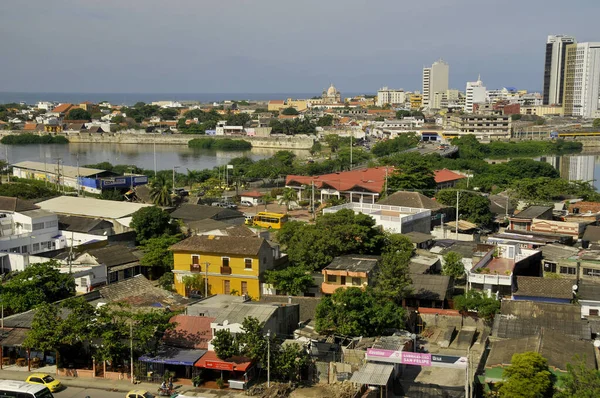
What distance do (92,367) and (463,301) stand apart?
6.80 m

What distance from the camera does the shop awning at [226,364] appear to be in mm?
10273

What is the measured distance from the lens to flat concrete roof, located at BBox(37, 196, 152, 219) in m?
20.9

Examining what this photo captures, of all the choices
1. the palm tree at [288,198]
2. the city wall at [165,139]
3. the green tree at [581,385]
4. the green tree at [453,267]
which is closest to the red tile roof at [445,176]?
the palm tree at [288,198]

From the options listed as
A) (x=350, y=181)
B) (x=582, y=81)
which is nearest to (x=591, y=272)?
(x=350, y=181)

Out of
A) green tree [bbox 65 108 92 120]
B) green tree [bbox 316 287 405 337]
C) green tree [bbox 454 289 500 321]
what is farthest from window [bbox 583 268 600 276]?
green tree [bbox 65 108 92 120]

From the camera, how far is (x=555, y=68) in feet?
299

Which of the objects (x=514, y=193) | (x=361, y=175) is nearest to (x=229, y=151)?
(x=361, y=175)

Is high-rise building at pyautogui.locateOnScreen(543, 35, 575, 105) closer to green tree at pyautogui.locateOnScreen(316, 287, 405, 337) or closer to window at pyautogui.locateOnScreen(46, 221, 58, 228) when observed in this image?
window at pyautogui.locateOnScreen(46, 221, 58, 228)

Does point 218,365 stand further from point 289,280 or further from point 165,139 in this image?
point 165,139

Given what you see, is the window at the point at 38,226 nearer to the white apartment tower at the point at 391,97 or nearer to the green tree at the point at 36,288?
the green tree at the point at 36,288

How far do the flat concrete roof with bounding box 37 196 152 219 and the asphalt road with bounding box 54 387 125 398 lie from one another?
1049 cm

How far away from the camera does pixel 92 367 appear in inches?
432

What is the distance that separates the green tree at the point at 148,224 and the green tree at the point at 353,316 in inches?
312

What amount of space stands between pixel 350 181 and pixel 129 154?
32579 millimetres
